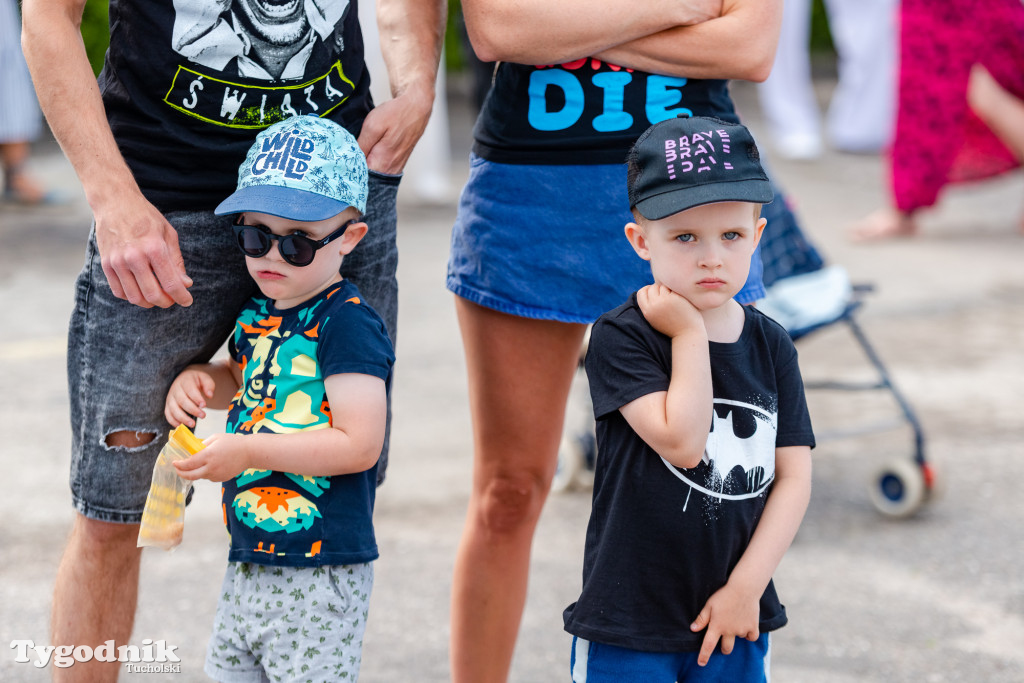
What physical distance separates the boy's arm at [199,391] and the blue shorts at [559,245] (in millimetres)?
515

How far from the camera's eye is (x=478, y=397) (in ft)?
8.06

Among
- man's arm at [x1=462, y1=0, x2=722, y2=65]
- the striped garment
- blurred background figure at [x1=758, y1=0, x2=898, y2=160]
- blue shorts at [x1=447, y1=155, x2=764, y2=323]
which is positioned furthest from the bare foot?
man's arm at [x1=462, y1=0, x2=722, y2=65]

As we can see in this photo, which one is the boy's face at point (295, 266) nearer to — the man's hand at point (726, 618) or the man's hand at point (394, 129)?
the man's hand at point (394, 129)

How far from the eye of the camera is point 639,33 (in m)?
2.16

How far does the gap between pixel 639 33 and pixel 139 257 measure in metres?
0.97

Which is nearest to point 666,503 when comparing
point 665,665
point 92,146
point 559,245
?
point 665,665

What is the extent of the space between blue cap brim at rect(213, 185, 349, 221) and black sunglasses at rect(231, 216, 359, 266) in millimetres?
40

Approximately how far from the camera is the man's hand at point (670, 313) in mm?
1841

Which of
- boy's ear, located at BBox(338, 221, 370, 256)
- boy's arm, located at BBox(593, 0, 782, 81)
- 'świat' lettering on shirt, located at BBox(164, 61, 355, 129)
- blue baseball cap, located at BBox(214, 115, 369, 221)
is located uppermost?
boy's arm, located at BBox(593, 0, 782, 81)

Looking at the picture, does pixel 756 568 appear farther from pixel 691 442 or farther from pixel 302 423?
pixel 302 423

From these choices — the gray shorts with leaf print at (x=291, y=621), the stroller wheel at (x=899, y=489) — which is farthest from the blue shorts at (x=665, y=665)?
the stroller wheel at (x=899, y=489)

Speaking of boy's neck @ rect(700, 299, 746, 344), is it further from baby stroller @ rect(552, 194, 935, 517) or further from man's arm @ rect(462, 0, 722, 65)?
baby stroller @ rect(552, 194, 935, 517)

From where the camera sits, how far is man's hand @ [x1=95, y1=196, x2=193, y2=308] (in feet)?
6.40

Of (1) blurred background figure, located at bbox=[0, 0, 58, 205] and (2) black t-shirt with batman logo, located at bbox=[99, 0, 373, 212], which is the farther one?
(1) blurred background figure, located at bbox=[0, 0, 58, 205]
